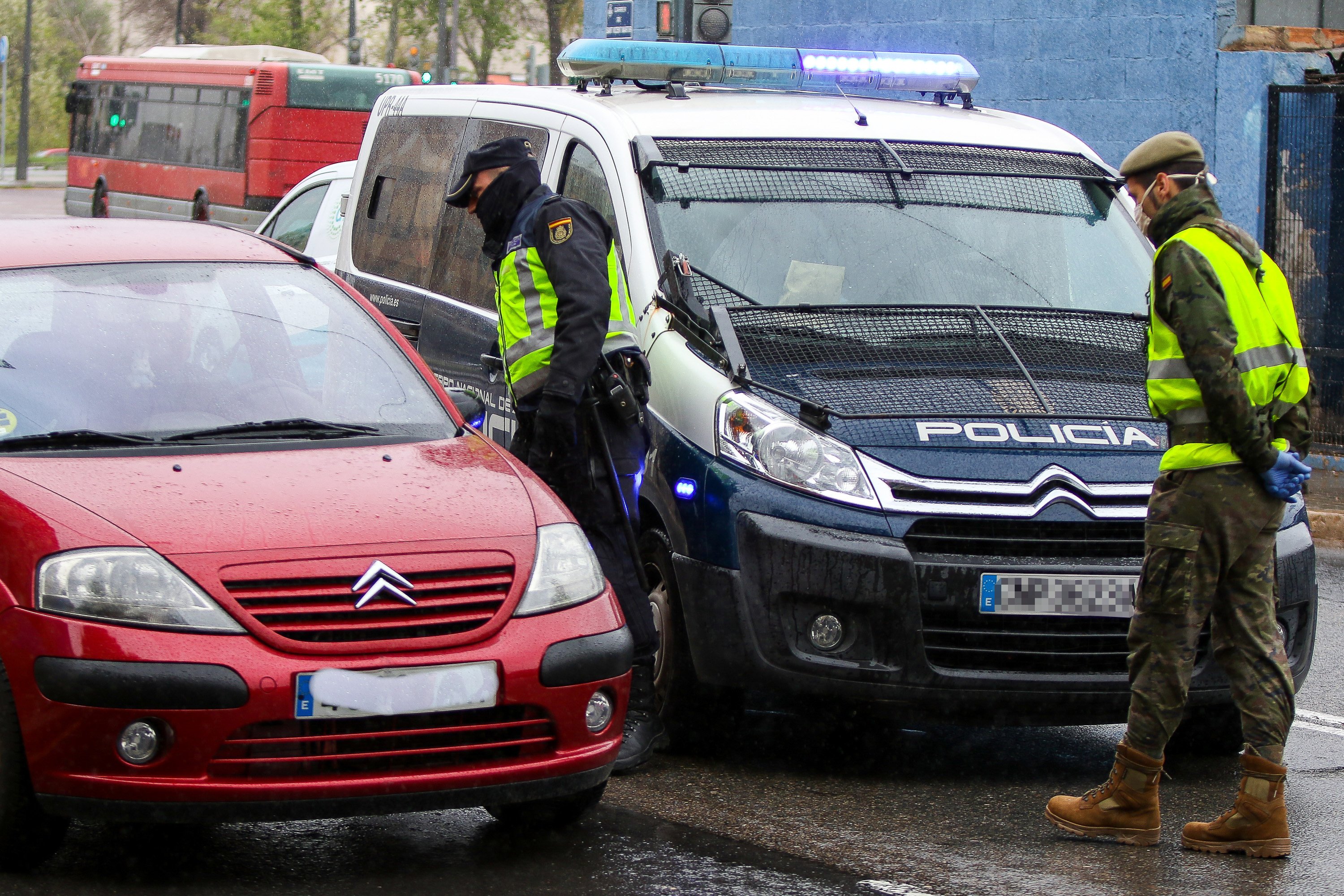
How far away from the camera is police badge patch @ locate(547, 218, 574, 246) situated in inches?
210

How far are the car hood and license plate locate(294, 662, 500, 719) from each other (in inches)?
12.6

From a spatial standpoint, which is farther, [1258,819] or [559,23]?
[559,23]

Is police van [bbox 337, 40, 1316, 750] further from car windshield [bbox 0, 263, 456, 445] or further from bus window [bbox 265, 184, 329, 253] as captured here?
bus window [bbox 265, 184, 329, 253]

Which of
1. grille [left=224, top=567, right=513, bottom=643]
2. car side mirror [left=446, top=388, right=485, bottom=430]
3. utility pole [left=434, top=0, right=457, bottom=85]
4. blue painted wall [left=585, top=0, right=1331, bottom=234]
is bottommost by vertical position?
grille [left=224, top=567, right=513, bottom=643]

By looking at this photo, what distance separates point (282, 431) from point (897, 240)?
89.0 inches

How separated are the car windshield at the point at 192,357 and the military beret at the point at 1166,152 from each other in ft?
6.48

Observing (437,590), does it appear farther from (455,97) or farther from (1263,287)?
(455,97)

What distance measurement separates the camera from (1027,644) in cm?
502

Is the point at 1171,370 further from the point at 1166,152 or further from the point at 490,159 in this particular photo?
the point at 490,159

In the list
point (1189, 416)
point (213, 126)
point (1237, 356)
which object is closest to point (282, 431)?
point (1189, 416)

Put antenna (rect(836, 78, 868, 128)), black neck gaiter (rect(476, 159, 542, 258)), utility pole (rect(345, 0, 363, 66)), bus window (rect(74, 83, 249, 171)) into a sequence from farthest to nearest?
utility pole (rect(345, 0, 363, 66)) < bus window (rect(74, 83, 249, 171)) < antenna (rect(836, 78, 868, 128)) < black neck gaiter (rect(476, 159, 542, 258))

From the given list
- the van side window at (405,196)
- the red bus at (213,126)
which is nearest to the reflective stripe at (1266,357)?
the van side window at (405,196)

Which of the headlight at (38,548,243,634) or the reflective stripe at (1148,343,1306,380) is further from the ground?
the reflective stripe at (1148,343,1306,380)

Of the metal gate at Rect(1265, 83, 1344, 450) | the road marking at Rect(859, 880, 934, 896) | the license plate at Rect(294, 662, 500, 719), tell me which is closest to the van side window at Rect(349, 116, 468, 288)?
the license plate at Rect(294, 662, 500, 719)
